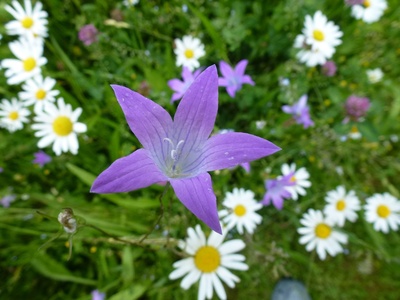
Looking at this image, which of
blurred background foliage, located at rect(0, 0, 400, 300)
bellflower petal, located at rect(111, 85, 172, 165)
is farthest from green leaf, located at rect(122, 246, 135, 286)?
bellflower petal, located at rect(111, 85, 172, 165)

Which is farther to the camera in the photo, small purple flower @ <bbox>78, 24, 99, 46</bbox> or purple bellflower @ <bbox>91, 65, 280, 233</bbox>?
small purple flower @ <bbox>78, 24, 99, 46</bbox>

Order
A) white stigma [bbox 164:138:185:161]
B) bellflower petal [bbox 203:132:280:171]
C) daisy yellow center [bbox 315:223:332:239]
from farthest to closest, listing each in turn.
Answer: daisy yellow center [bbox 315:223:332:239], white stigma [bbox 164:138:185:161], bellflower petal [bbox 203:132:280:171]

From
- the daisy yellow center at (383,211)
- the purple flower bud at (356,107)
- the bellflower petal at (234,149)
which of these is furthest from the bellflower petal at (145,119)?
the daisy yellow center at (383,211)

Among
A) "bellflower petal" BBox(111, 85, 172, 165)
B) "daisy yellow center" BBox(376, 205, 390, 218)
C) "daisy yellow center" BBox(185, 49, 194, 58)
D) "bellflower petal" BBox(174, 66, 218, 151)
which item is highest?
"daisy yellow center" BBox(185, 49, 194, 58)

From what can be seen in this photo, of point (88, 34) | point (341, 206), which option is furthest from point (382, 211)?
point (88, 34)

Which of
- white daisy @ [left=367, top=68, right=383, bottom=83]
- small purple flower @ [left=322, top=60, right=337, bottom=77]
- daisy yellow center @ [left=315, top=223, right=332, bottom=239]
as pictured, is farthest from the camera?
white daisy @ [left=367, top=68, right=383, bottom=83]

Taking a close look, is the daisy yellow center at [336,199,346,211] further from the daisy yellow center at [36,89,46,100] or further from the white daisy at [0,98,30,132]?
the white daisy at [0,98,30,132]

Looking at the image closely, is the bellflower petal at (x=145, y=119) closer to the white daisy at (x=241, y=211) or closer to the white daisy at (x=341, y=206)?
the white daisy at (x=241, y=211)

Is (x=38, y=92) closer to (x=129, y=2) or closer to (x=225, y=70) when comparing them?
(x=129, y=2)
